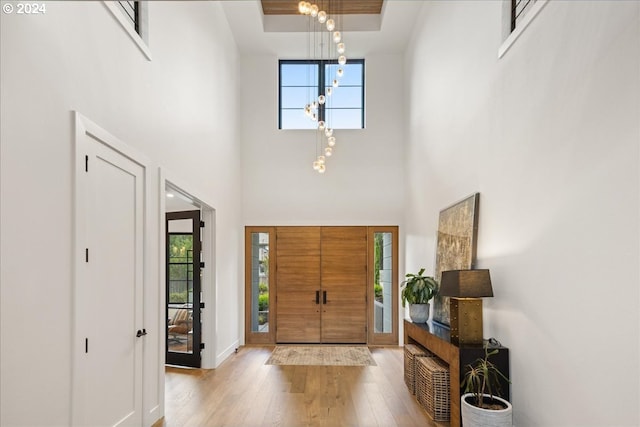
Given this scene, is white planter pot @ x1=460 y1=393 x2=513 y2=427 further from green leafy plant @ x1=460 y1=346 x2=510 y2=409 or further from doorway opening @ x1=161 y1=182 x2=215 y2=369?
doorway opening @ x1=161 y1=182 x2=215 y2=369

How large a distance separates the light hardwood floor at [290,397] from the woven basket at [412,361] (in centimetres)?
11

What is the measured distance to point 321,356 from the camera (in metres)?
7.51

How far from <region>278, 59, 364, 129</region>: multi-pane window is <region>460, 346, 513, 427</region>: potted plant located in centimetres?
612

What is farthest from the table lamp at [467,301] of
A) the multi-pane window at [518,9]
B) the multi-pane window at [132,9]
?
the multi-pane window at [132,9]

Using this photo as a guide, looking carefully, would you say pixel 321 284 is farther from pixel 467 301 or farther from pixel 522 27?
pixel 522 27

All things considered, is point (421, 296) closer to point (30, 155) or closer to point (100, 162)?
point (100, 162)

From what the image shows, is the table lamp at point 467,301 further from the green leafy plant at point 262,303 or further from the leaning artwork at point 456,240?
the green leafy plant at point 262,303

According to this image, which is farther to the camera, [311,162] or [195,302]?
[311,162]

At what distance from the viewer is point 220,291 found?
23.2ft

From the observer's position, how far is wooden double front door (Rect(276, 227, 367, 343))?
28.5 ft

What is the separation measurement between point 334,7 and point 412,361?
19.8ft

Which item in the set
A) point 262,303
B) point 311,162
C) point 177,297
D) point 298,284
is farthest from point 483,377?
point 311,162

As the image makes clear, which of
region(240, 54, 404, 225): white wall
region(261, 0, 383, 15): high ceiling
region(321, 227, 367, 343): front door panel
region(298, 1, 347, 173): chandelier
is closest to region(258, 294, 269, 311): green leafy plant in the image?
region(321, 227, 367, 343): front door panel

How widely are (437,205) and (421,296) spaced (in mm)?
1307
